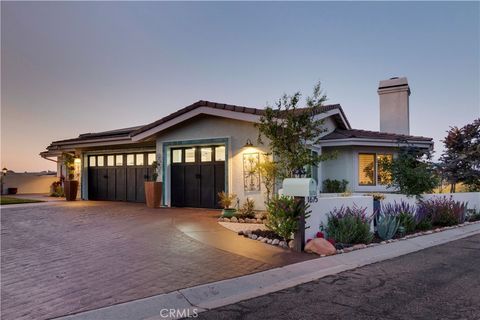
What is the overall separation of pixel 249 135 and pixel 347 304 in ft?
29.0

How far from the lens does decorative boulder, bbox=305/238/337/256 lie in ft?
22.4

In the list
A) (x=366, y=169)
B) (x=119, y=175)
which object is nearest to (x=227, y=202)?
(x=366, y=169)

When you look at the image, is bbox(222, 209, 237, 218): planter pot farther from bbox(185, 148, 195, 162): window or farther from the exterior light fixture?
bbox(185, 148, 195, 162): window

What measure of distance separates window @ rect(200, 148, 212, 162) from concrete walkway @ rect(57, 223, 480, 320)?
25.9 feet

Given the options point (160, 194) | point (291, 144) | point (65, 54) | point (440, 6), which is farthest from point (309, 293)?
point (65, 54)

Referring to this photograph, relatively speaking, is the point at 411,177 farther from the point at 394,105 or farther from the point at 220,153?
the point at 394,105

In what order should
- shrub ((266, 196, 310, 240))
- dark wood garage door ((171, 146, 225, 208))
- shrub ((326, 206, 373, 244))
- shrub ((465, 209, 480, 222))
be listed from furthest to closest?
dark wood garage door ((171, 146, 225, 208))
shrub ((465, 209, 480, 222))
shrub ((326, 206, 373, 244))
shrub ((266, 196, 310, 240))

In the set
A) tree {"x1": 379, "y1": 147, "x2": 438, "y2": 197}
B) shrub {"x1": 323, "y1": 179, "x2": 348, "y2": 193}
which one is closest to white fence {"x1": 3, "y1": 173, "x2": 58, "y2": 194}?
shrub {"x1": 323, "y1": 179, "x2": 348, "y2": 193}

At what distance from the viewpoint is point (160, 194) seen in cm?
1459

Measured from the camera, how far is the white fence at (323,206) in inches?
301

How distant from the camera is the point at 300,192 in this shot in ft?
23.8

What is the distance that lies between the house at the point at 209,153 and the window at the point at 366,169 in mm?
46

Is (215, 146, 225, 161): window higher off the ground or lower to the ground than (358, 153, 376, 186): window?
higher

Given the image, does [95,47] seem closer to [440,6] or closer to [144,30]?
[144,30]
